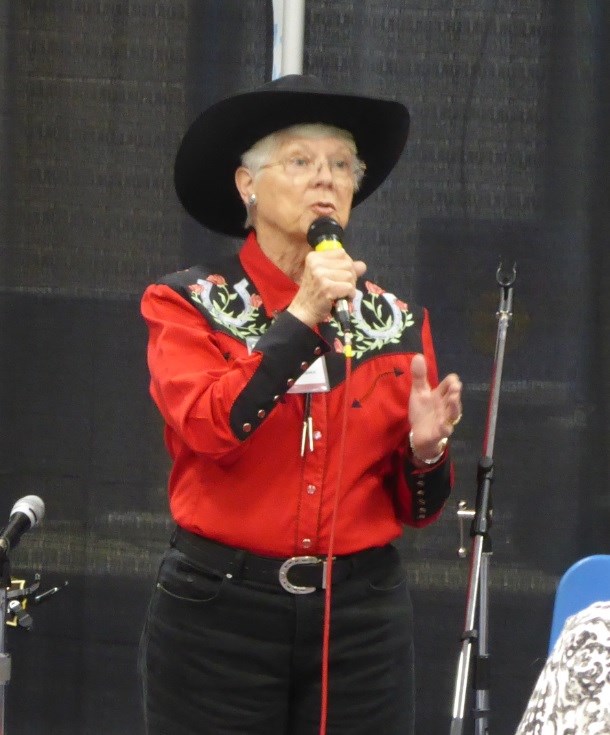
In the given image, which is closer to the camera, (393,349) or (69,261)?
(393,349)

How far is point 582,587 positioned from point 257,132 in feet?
3.23

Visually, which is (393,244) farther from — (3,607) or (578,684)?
(578,684)

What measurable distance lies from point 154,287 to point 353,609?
0.60 metres

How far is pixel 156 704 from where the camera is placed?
1.94m

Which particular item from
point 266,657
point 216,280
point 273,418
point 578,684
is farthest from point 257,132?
point 578,684

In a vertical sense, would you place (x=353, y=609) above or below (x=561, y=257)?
below

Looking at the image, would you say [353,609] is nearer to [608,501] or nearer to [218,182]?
[218,182]

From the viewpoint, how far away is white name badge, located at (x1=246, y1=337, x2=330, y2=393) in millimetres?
1887

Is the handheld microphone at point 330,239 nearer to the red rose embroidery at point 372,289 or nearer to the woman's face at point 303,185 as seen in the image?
the woman's face at point 303,185

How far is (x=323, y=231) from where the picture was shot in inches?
70.3

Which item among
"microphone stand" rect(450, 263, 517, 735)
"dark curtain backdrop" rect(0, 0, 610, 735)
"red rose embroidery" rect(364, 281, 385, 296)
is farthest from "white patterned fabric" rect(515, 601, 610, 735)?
"dark curtain backdrop" rect(0, 0, 610, 735)

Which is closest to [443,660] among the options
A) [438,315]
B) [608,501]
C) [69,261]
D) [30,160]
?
[608,501]

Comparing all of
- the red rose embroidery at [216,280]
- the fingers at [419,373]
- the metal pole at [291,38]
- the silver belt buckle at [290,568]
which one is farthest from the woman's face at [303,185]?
the metal pole at [291,38]

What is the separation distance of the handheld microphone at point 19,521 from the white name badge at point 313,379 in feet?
2.24
